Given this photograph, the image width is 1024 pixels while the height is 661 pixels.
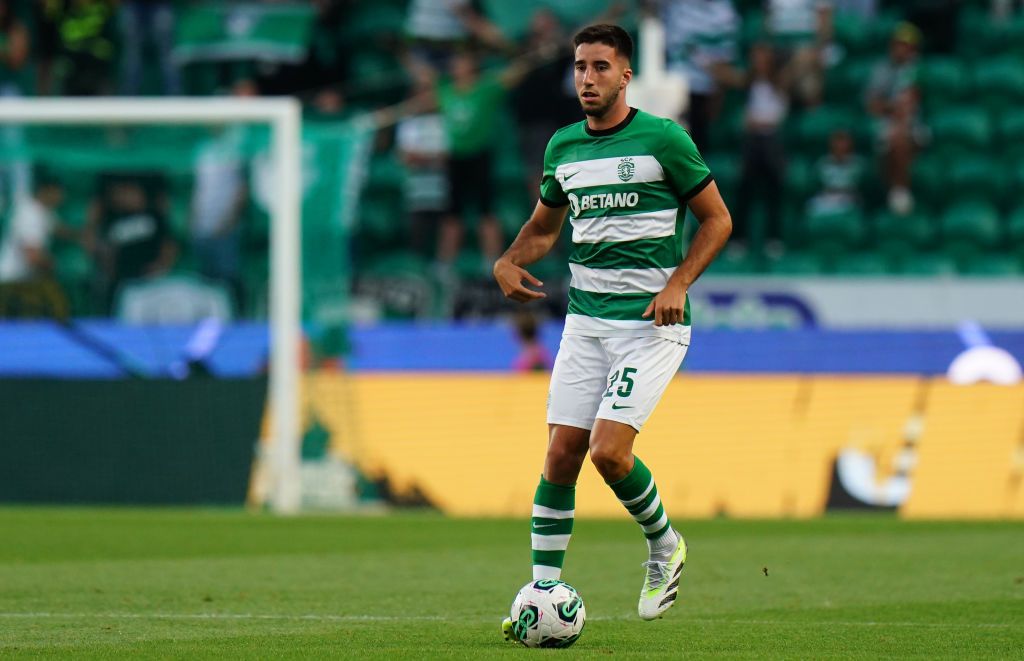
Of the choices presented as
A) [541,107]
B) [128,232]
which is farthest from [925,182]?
[128,232]

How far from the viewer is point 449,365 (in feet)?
49.6

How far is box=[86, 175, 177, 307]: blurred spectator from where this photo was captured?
1414 centimetres

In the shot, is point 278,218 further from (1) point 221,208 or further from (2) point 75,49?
A: (2) point 75,49

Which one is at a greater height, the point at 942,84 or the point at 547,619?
the point at 942,84

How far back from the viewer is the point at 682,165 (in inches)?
252

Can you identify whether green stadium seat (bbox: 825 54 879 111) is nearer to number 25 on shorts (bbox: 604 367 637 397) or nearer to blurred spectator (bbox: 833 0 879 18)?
blurred spectator (bbox: 833 0 879 18)

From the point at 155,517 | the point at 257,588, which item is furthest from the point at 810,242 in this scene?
the point at 257,588

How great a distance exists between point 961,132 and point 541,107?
15.5ft

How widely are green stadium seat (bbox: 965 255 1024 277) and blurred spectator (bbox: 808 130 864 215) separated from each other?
4.64ft

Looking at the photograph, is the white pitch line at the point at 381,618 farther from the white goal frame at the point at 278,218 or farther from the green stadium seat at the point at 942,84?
the green stadium seat at the point at 942,84

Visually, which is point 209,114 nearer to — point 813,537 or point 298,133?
point 298,133

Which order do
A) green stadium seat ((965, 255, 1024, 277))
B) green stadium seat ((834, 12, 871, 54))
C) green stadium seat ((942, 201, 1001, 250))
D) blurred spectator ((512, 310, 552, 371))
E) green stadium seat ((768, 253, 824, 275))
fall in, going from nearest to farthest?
1. blurred spectator ((512, 310, 552, 371))
2. green stadium seat ((965, 255, 1024, 277))
3. green stadium seat ((768, 253, 824, 275))
4. green stadium seat ((942, 201, 1001, 250))
5. green stadium seat ((834, 12, 871, 54))

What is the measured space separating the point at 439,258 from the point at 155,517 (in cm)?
544

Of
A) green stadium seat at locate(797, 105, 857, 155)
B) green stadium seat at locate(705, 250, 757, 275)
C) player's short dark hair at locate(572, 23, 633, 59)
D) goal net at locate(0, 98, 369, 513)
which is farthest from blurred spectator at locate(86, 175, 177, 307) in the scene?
player's short dark hair at locate(572, 23, 633, 59)
